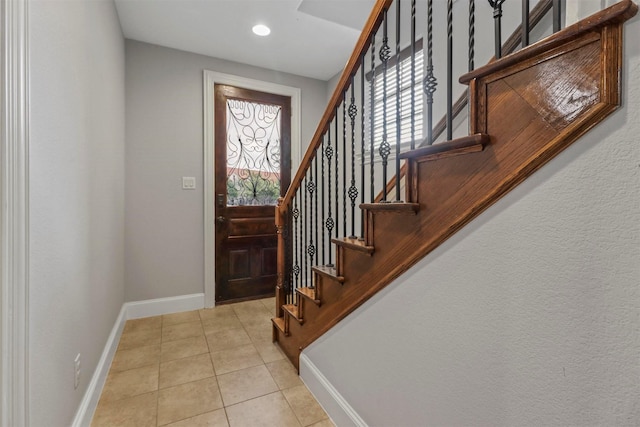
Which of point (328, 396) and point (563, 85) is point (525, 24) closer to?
point (563, 85)

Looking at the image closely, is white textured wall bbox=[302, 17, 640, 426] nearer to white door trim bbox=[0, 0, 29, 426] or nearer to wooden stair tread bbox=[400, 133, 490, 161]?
wooden stair tread bbox=[400, 133, 490, 161]

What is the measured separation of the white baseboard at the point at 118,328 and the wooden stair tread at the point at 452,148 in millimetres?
1788

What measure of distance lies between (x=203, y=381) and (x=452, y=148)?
1.89m

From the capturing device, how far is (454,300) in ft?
2.98

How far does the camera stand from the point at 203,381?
1.84 metres

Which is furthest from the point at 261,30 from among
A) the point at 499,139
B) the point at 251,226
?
the point at 499,139

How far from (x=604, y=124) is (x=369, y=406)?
4.16ft

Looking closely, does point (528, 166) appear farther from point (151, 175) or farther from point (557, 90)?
point (151, 175)

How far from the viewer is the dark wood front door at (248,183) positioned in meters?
3.14

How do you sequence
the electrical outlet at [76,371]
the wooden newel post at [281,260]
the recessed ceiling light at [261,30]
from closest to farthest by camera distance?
the electrical outlet at [76,371]
the wooden newel post at [281,260]
the recessed ceiling light at [261,30]

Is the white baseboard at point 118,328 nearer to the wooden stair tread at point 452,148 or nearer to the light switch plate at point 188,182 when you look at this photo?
the light switch plate at point 188,182

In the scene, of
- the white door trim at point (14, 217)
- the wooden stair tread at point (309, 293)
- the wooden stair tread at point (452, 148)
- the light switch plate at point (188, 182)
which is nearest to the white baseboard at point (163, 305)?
the light switch plate at point (188, 182)

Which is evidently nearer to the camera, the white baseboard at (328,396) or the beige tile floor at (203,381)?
the white baseboard at (328,396)

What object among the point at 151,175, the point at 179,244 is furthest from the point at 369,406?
the point at 151,175
